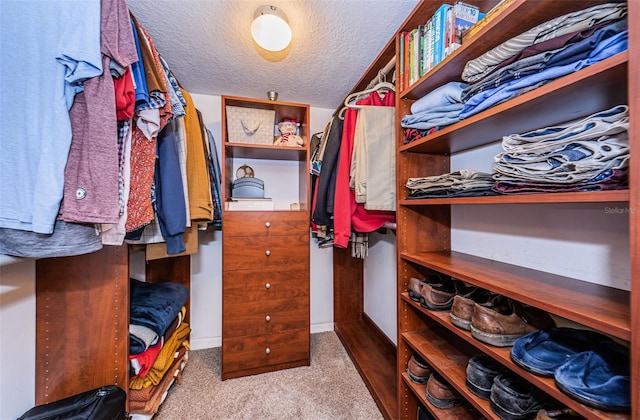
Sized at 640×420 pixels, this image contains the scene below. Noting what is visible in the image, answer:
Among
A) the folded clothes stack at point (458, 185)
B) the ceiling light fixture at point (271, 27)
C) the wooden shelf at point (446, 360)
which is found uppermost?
the ceiling light fixture at point (271, 27)

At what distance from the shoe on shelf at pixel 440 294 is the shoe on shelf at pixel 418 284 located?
28mm

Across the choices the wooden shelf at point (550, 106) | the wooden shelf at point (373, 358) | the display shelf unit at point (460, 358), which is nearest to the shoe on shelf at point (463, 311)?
the display shelf unit at point (460, 358)

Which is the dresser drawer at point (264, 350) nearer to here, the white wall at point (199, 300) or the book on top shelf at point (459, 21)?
the white wall at point (199, 300)

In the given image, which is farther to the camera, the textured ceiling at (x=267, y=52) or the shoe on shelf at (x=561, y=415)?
the textured ceiling at (x=267, y=52)

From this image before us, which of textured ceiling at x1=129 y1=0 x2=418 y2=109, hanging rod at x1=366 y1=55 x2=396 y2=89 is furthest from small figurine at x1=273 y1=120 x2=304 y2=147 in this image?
hanging rod at x1=366 y1=55 x2=396 y2=89

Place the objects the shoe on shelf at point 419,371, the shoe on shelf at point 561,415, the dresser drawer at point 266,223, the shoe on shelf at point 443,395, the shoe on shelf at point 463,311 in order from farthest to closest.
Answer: the dresser drawer at point 266,223 → the shoe on shelf at point 419,371 → the shoe on shelf at point 443,395 → the shoe on shelf at point 463,311 → the shoe on shelf at point 561,415

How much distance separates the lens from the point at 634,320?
0.42 metres

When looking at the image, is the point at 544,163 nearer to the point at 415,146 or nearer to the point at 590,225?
the point at 590,225

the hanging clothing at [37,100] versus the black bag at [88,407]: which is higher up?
the hanging clothing at [37,100]

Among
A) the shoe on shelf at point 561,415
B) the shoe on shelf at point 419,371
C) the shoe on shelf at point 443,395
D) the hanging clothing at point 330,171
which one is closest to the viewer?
the shoe on shelf at point 561,415

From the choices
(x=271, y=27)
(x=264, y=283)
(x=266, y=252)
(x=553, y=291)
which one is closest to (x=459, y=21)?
(x=271, y=27)

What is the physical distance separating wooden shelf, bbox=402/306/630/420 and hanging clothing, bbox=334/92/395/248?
1.34 ft

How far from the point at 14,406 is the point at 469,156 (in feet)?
6.57

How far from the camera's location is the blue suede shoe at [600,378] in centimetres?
46
